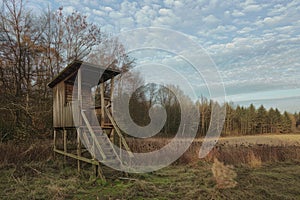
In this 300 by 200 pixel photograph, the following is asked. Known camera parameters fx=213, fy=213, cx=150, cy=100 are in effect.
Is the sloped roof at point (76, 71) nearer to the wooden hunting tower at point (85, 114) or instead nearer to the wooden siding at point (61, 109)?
the wooden hunting tower at point (85, 114)

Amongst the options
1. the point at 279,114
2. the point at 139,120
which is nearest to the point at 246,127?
the point at 279,114

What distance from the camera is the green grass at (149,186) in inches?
217

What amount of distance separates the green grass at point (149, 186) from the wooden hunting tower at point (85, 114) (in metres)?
0.81

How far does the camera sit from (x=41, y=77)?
53.1 feet

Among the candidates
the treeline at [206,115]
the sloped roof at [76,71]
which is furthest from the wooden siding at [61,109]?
the treeline at [206,115]

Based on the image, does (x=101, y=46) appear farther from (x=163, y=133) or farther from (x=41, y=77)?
(x=163, y=133)

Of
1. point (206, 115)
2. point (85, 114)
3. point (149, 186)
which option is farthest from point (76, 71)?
point (206, 115)

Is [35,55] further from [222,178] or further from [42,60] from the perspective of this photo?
[222,178]

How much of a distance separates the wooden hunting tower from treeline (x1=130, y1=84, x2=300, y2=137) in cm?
1036

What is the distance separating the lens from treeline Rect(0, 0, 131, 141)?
553 inches

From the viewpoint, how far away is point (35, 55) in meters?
15.9

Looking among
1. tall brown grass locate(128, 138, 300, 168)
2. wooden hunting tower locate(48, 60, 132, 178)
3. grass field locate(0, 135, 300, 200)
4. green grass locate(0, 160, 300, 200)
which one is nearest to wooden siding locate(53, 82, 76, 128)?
wooden hunting tower locate(48, 60, 132, 178)

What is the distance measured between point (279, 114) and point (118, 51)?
108 feet

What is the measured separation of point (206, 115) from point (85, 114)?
797 inches
